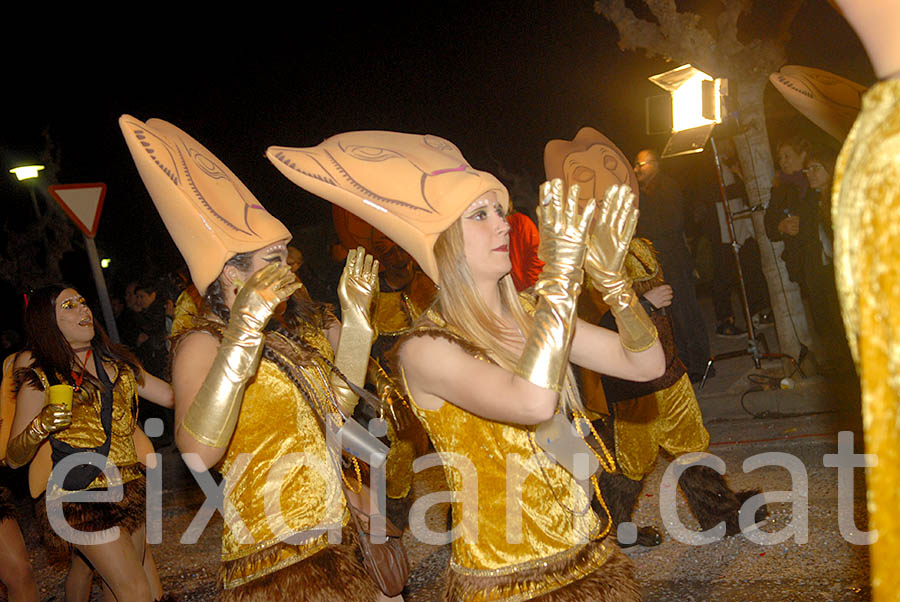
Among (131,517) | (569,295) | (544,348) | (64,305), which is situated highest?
(569,295)

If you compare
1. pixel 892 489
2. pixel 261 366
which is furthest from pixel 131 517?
pixel 892 489

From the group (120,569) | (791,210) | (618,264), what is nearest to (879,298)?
(618,264)

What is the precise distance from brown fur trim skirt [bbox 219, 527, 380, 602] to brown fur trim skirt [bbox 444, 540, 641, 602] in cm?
50

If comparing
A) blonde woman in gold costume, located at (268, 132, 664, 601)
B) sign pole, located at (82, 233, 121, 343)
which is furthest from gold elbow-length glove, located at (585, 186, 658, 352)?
sign pole, located at (82, 233, 121, 343)

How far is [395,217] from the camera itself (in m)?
2.38

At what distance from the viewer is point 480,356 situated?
7.72ft

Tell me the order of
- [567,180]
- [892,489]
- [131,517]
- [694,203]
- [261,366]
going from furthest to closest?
[694,203] < [567,180] < [131,517] < [261,366] < [892,489]

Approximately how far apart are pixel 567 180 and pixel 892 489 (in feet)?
12.7

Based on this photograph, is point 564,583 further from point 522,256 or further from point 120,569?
point 522,256

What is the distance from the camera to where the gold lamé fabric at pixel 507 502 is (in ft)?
7.68

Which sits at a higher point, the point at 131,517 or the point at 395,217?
the point at 395,217

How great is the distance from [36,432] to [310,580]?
2.03 meters

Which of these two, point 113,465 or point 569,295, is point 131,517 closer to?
point 113,465

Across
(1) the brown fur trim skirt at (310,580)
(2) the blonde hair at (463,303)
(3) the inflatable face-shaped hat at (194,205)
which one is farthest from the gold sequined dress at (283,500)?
(2) the blonde hair at (463,303)
